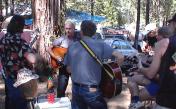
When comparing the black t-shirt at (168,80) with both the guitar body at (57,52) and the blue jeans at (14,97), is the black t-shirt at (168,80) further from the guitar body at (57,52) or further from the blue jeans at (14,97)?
the guitar body at (57,52)

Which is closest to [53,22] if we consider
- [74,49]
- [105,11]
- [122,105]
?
→ [122,105]

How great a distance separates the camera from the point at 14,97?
526 cm

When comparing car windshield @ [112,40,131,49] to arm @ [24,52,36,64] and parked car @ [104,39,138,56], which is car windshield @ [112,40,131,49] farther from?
arm @ [24,52,36,64]

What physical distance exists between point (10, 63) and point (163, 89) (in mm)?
2084

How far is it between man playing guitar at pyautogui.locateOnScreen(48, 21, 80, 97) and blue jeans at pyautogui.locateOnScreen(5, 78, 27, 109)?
2366 millimetres

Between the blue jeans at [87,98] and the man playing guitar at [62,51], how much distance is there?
2201 mm

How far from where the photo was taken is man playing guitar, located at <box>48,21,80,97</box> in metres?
7.73

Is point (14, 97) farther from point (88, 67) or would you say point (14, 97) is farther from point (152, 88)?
point (152, 88)

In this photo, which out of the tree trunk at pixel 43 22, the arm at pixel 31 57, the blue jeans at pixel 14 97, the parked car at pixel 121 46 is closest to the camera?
the arm at pixel 31 57

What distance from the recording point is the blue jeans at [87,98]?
208 inches

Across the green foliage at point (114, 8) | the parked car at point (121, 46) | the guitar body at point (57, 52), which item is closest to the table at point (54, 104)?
the guitar body at point (57, 52)

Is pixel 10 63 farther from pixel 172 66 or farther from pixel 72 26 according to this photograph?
pixel 72 26

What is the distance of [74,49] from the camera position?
5.41m

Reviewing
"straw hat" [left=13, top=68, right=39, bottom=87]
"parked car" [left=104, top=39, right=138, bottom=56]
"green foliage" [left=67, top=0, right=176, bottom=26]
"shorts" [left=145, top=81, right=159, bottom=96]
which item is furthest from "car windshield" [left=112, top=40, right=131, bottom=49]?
"green foliage" [left=67, top=0, right=176, bottom=26]
